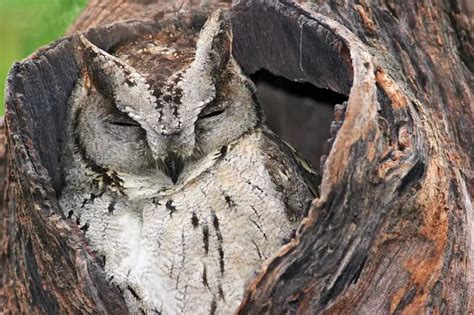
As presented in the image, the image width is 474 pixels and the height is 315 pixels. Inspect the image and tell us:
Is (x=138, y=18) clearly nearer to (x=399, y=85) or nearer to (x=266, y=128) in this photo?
(x=266, y=128)

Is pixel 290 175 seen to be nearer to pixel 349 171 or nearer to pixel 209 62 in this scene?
pixel 209 62

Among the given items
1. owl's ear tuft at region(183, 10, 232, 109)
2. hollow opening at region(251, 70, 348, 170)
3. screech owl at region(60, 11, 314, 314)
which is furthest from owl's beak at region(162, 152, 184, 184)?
hollow opening at region(251, 70, 348, 170)

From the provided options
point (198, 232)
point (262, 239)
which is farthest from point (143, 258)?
point (262, 239)

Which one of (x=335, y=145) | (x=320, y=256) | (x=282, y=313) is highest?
(x=335, y=145)

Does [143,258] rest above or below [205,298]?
above

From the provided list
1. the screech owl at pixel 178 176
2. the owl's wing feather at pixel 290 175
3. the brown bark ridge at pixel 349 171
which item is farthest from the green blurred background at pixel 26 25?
the owl's wing feather at pixel 290 175

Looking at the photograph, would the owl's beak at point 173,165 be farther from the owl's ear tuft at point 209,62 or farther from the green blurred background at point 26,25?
the green blurred background at point 26,25

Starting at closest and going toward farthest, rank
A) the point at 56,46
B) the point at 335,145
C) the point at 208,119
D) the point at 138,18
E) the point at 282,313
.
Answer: the point at 335,145
the point at 282,313
the point at 208,119
the point at 56,46
the point at 138,18
